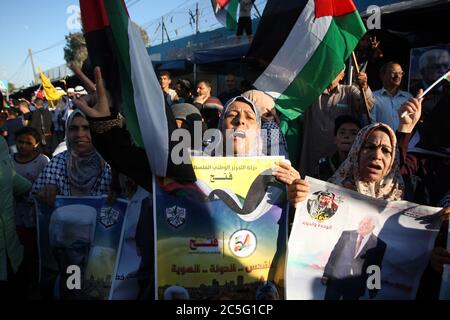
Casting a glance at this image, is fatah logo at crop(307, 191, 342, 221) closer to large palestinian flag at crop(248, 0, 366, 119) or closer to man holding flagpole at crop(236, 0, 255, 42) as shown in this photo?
A: large palestinian flag at crop(248, 0, 366, 119)

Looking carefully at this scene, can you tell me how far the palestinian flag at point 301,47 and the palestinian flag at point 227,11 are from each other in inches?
44.5

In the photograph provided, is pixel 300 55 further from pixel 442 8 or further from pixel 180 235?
pixel 442 8

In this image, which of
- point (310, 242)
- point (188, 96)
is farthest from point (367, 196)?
point (188, 96)

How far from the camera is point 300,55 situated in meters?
2.95

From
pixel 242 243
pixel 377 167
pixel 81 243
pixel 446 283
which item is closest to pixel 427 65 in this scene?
pixel 377 167

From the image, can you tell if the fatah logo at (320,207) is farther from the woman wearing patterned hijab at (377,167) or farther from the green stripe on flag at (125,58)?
the green stripe on flag at (125,58)

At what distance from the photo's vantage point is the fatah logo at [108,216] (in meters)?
2.29

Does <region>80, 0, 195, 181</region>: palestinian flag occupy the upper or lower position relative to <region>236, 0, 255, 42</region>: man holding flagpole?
lower

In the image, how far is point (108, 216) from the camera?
230cm

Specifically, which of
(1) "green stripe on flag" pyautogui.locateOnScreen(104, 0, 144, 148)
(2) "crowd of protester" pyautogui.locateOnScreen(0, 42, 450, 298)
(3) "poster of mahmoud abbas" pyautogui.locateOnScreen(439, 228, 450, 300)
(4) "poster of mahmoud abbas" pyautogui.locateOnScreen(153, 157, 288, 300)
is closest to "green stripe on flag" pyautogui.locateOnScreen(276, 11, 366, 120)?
(2) "crowd of protester" pyautogui.locateOnScreen(0, 42, 450, 298)

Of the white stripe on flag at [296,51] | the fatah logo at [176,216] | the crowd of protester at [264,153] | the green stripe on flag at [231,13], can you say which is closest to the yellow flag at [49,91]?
the crowd of protester at [264,153]

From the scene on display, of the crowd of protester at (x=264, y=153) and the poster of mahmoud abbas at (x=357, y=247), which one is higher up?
the crowd of protester at (x=264, y=153)

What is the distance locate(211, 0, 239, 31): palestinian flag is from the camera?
13.6 ft

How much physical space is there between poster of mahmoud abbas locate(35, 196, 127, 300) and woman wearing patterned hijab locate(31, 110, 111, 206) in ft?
0.41
